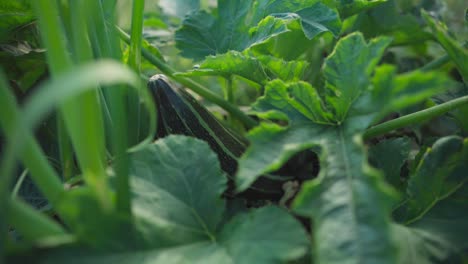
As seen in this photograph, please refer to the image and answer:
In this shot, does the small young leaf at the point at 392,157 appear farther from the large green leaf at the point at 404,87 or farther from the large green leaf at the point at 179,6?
the large green leaf at the point at 179,6

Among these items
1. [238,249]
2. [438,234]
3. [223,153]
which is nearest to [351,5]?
[223,153]

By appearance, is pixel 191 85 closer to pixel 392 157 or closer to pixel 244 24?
pixel 244 24

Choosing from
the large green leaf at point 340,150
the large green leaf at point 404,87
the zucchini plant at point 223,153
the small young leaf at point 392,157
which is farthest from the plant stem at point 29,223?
the small young leaf at point 392,157

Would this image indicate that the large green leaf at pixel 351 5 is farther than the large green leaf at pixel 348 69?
Yes

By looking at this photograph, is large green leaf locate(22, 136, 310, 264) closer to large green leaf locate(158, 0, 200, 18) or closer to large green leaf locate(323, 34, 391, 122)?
large green leaf locate(323, 34, 391, 122)

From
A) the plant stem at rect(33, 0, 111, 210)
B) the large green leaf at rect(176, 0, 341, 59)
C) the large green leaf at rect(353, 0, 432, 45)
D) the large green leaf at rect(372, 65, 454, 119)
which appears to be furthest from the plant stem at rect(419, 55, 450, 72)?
the plant stem at rect(33, 0, 111, 210)

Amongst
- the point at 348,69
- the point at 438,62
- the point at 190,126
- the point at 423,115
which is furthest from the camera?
the point at 438,62

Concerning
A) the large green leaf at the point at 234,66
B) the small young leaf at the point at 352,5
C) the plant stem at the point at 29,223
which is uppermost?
the small young leaf at the point at 352,5
